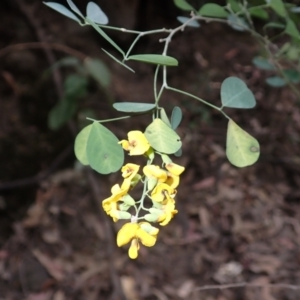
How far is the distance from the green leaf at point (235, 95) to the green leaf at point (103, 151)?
7.6 inches

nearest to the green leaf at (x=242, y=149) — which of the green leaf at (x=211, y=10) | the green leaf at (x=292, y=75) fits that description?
the green leaf at (x=211, y=10)

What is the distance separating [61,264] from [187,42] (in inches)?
44.3

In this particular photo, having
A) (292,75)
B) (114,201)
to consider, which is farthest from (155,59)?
(292,75)

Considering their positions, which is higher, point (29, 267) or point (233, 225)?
point (233, 225)

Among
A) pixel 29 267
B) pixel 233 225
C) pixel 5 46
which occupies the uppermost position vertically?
pixel 5 46

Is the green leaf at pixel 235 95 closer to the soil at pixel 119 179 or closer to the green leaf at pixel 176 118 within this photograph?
the green leaf at pixel 176 118

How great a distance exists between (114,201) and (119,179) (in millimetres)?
1203

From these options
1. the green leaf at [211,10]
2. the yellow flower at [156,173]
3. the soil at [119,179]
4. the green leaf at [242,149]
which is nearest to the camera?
the yellow flower at [156,173]

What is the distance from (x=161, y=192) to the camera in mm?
527

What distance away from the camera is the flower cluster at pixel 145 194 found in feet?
1.72

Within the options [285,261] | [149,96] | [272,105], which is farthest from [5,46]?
[285,261]

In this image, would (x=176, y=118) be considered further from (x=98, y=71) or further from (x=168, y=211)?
(x=98, y=71)

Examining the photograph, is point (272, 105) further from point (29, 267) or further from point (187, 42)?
point (29, 267)

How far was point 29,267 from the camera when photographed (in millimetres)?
1583
